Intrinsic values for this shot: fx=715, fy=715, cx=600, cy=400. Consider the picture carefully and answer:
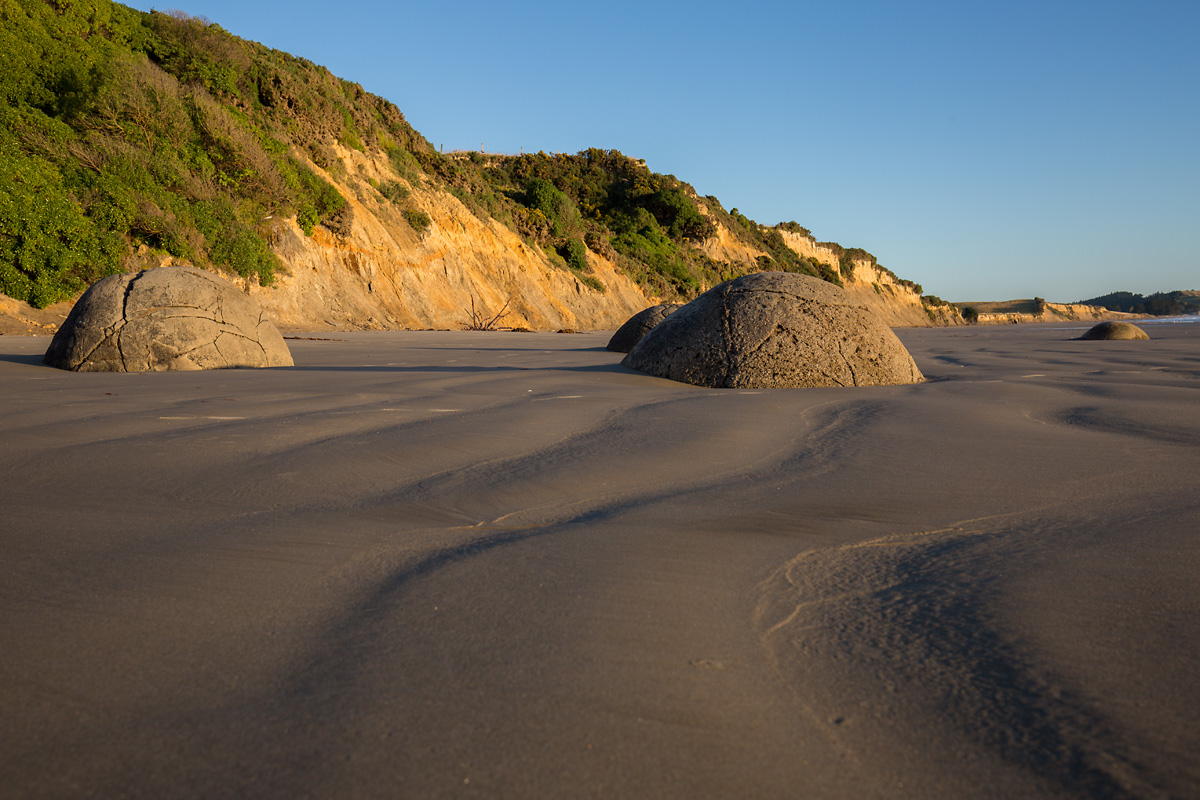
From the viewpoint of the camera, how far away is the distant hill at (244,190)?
36.4 feet

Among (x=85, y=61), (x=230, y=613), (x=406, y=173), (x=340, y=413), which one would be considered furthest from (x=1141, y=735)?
(x=406, y=173)

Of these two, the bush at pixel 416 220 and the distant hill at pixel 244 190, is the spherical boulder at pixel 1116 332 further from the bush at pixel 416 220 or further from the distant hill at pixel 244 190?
the bush at pixel 416 220

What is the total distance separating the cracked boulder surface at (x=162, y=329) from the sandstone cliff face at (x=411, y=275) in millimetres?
7593

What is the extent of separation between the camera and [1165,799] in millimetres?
847

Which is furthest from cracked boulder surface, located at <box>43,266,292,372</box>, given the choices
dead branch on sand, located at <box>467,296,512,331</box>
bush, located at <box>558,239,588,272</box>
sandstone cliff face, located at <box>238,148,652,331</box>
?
bush, located at <box>558,239,588,272</box>

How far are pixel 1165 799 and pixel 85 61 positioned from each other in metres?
17.4

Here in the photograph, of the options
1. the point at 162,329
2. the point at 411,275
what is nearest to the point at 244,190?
the point at 411,275

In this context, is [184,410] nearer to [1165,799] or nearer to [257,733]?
[257,733]

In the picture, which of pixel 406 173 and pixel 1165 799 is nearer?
pixel 1165 799

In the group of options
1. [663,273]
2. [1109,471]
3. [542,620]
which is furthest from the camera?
[663,273]

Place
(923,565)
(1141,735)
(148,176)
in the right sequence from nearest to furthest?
(1141,735) < (923,565) < (148,176)

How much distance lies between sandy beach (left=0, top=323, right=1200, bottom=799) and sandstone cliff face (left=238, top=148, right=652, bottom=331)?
12.5 m

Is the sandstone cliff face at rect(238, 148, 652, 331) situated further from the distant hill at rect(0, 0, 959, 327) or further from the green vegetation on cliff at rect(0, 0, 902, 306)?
the green vegetation on cliff at rect(0, 0, 902, 306)

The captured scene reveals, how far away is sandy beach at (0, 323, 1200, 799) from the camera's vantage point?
35.9 inches
